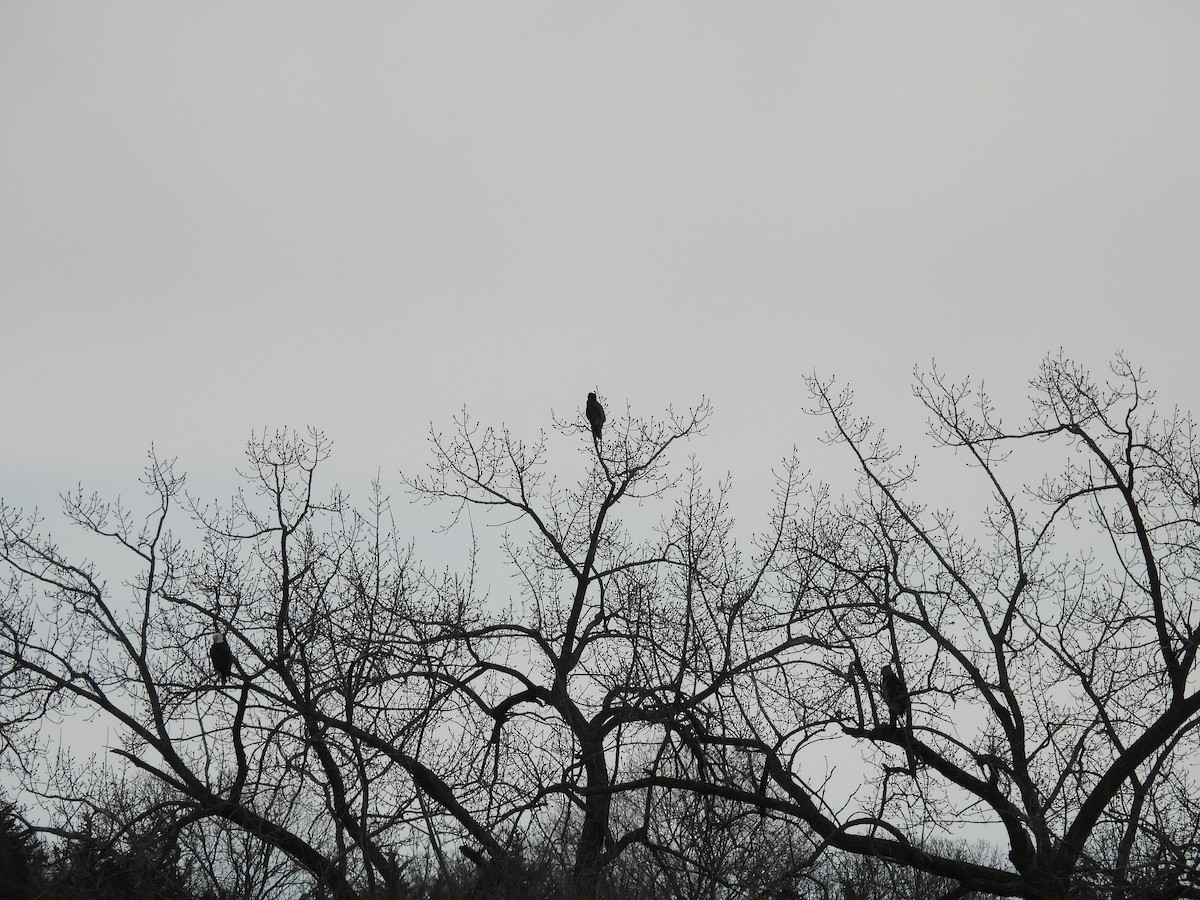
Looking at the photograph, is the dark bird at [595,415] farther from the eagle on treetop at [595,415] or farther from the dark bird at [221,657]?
the dark bird at [221,657]

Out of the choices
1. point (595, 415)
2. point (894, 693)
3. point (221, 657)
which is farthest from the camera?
point (595, 415)

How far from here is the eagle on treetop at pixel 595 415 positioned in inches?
539

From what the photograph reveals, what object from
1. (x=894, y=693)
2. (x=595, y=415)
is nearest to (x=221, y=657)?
(x=595, y=415)

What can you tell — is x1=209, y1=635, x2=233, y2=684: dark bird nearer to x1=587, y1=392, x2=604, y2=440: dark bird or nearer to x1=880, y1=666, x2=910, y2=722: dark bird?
x1=587, y1=392, x2=604, y2=440: dark bird

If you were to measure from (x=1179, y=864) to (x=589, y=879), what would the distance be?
205 inches

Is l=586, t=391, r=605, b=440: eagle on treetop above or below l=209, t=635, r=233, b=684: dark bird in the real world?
above

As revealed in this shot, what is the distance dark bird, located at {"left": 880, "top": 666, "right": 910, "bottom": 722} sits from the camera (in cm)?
1130

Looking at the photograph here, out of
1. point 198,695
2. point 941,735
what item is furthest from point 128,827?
point 941,735

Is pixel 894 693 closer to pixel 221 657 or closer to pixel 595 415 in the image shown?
pixel 595 415

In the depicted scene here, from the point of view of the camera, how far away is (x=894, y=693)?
11.8 metres

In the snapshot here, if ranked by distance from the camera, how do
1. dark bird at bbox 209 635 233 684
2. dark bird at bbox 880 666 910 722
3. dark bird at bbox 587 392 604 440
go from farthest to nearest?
dark bird at bbox 587 392 604 440 → dark bird at bbox 209 635 233 684 → dark bird at bbox 880 666 910 722

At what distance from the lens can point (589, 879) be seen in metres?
9.66

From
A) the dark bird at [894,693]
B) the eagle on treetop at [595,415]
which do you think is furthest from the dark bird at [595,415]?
the dark bird at [894,693]

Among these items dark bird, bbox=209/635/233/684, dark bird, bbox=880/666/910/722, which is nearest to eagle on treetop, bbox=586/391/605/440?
dark bird, bbox=880/666/910/722
